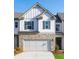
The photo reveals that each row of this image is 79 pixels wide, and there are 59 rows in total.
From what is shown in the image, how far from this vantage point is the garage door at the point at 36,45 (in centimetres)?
224

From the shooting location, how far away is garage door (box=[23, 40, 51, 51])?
2238mm

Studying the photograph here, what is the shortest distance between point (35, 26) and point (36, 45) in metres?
0.20

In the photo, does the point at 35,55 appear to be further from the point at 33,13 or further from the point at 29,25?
the point at 33,13

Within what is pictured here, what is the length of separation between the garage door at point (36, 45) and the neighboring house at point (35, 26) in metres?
0.01

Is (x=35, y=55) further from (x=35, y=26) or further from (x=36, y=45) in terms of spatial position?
(x=35, y=26)

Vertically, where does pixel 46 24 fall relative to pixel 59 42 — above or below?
above

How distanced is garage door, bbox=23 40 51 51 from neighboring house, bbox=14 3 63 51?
0.03 feet

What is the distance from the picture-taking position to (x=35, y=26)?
2.20 m

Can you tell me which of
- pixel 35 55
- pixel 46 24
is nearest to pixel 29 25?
pixel 46 24

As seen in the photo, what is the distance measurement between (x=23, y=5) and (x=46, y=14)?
25 centimetres

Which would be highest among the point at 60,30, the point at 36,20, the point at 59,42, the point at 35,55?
the point at 36,20

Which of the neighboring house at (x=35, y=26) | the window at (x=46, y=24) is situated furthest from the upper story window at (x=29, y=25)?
the window at (x=46, y=24)

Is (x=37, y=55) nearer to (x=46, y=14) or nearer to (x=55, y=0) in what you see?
(x=46, y=14)
